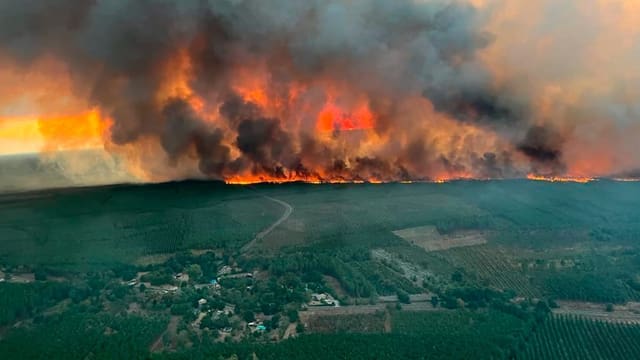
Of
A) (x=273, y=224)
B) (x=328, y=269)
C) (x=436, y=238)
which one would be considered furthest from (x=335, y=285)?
(x=273, y=224)

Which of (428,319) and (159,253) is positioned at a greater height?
(159,253)

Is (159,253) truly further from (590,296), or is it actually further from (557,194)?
(557,194)

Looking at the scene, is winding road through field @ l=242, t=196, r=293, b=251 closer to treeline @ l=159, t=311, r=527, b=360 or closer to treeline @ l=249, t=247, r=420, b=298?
treeline @ l=249, t=247, r=420, b=298

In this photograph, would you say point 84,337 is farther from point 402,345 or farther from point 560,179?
point 560,179

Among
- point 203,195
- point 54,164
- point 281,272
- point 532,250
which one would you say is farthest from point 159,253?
point 54,164

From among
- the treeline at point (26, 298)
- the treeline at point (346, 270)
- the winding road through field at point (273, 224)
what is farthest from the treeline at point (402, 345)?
the winding road through field at point (273, 224)

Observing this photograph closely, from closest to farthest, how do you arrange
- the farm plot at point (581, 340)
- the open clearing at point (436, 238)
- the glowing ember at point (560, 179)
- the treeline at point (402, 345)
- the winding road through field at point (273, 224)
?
the treeline at point (402, 345) → the farm plot at point (581, 340) → the open clearing at point (436, 238) → the winding road through field at point (273, 224) → the glowing ember at point (560, 179)

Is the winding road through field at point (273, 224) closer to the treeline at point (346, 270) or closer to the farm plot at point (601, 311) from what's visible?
the treeline at point (346, 270)
